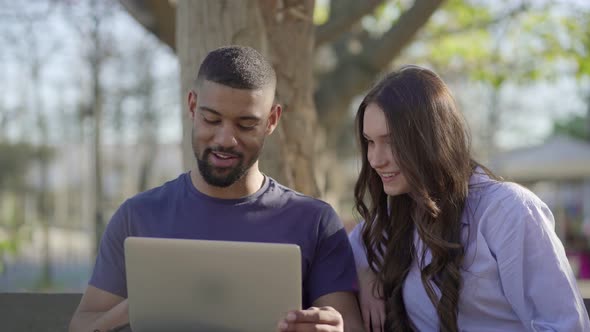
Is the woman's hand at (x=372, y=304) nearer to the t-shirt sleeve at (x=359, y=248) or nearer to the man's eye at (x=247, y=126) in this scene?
the t-shirt sleeve at (x=359, y=248)

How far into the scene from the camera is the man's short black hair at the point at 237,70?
2861mm

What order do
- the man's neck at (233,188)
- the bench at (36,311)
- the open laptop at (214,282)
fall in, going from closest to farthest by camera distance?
the open laptop at (214,282) → the man's neck at (233,188) → the bench at (36,311)

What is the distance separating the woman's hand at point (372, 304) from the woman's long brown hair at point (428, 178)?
3cm

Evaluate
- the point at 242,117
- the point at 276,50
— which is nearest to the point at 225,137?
the point at 242,117

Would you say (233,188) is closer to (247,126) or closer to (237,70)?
(247,126)

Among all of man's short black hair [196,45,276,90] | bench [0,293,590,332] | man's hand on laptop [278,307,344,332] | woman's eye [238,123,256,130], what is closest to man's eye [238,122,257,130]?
woman's eye [238,123,256,130]

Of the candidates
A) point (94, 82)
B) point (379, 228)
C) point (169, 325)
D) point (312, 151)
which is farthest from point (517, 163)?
point (169, 325)

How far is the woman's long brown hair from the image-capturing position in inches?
111

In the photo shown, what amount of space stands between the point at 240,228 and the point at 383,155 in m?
0.56

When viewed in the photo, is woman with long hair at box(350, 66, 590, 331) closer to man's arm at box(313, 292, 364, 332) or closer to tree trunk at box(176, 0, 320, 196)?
man's arm at box(313, 292, 364, 332)

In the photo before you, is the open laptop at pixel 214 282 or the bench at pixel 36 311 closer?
the open laptop at pixel 214 282

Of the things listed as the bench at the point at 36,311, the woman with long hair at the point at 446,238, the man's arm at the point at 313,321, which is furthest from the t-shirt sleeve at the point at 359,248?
the bench at the point at 36,311

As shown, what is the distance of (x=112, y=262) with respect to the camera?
2.88 m

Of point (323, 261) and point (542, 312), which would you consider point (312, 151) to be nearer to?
point (323, 261)
